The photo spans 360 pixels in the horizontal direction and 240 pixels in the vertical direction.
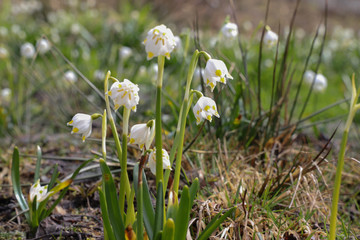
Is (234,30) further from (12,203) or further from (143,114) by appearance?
(12,203)

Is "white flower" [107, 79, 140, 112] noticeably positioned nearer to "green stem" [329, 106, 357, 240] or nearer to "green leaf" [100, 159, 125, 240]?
"green leaf" [100, 159, 125, 240]

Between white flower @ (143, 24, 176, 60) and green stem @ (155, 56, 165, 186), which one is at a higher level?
white flower @ (143, 24, 176, 60)

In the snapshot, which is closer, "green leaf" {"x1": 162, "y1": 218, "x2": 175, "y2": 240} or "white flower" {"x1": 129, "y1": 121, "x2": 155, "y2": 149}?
"green leaf" {"x1": 162, "y1": 218, "x2": 175, "y2": 240}

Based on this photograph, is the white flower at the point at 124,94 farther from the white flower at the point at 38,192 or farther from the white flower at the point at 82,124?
the white flower at the point at 38,192

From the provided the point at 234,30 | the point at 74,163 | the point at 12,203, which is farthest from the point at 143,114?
the point at 12,203

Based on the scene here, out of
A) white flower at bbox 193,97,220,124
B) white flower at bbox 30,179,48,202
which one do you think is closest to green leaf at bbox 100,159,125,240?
white flower at bbox 193,97,220,124

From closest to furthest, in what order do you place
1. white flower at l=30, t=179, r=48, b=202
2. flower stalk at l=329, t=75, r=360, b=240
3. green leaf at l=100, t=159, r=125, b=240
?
flower stalk at l=329, t=75, r=360, b=240 < green leaf at l=100, t=159, r=125, b=240 < white flower at l=30, t=179, r=48, b=202

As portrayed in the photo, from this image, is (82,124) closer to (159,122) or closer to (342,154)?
(159,122)
